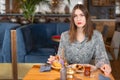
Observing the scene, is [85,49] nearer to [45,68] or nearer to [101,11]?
[45,68]

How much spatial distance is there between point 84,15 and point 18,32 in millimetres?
2185

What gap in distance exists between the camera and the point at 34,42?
5465 millimetres

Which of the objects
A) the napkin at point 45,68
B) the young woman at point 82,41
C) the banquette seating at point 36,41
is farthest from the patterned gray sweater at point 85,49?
the banquette seating at point 36,41

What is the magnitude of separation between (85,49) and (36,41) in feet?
10.0

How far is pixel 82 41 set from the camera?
102 inches

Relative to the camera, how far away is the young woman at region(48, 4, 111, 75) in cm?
256

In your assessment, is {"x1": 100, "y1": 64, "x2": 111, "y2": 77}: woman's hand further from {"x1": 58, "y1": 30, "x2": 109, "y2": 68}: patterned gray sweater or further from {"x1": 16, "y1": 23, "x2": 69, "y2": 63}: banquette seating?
{"x1": 16, "y1": 23, "x2": 69, "y2": 63}: banquette seating

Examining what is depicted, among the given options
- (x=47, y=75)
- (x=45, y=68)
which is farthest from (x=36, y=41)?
(x=47, y=75)

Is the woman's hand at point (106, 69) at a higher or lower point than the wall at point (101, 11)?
lower

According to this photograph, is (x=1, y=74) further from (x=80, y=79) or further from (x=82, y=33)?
(x=80, y=79)

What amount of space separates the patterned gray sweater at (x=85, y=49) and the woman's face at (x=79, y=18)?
17 centimetres

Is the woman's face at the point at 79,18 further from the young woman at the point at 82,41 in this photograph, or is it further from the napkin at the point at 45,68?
the napkin at the point at 45,68

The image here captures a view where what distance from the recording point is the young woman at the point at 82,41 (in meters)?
2.56

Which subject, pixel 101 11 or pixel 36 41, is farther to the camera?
pixel 101 11
